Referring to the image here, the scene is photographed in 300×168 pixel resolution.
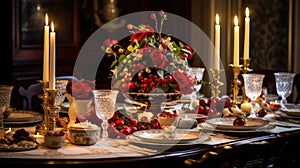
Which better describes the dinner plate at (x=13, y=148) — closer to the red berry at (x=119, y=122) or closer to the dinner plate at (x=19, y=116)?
the red berry at (x=119, y=122)

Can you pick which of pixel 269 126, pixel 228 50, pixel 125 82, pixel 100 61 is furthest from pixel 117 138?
pixel 100 61

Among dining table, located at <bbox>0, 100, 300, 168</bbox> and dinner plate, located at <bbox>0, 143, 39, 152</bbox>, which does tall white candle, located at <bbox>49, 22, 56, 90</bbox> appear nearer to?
dining table, located at <bbox>0, 100, 300, 168</bbox>

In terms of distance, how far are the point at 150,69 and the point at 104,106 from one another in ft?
0.96

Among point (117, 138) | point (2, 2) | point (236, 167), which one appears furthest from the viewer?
point (2, 2)

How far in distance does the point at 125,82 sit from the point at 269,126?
0.62 metres

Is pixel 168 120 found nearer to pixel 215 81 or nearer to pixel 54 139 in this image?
pixel 54 139

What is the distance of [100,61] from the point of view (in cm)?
533

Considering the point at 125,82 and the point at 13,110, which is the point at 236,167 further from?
the point at 13,110

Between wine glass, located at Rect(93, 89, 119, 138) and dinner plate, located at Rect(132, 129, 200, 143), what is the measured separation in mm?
131

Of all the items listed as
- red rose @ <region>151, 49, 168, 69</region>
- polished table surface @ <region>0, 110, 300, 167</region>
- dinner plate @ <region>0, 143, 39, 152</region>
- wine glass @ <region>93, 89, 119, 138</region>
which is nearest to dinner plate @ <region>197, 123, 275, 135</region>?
polished table surface @ <region>0, 110, 300, 167</region>

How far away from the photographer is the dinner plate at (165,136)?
203cm

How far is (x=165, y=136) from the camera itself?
2.15 m

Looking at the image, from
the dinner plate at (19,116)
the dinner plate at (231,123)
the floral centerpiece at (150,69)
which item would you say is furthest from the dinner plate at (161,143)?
the dinner plate at (19,116)

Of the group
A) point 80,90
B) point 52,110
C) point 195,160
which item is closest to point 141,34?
point 80,90
